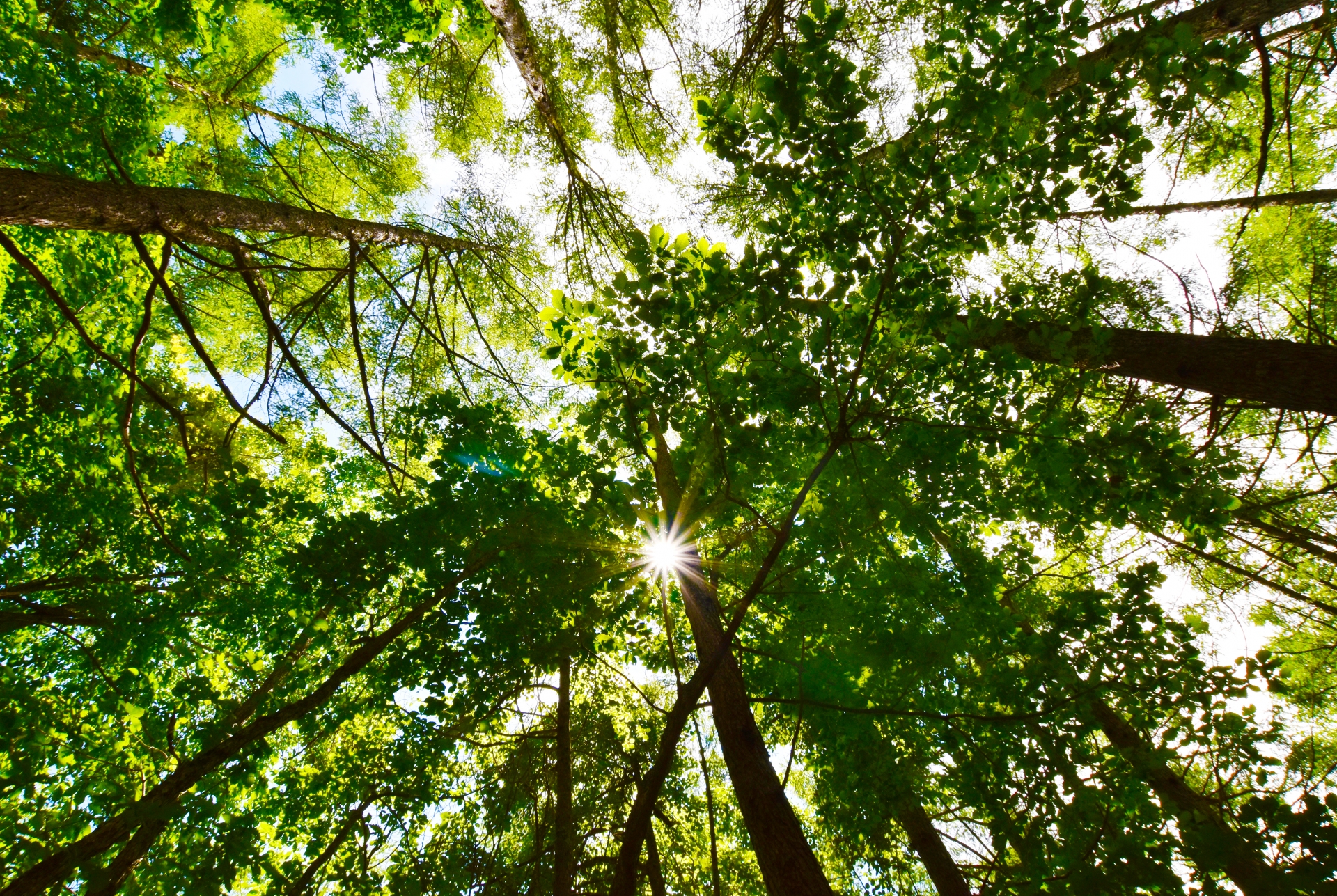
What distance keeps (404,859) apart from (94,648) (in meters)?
4.40

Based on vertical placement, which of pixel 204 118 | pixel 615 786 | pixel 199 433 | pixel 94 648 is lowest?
pixel 615 786

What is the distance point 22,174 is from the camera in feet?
8.35

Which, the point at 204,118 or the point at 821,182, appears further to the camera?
the point at 204,118

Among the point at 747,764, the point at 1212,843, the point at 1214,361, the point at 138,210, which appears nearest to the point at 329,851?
the point at 747,764

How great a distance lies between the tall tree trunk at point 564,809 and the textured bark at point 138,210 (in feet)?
12.3

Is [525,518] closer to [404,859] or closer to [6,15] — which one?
[404,859]

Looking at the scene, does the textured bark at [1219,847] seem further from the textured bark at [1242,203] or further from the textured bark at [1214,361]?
the textured bark at [1242,203]

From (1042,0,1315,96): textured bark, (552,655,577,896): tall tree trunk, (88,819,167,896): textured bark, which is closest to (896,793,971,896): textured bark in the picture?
(552,655,577,896): tall tree trunk

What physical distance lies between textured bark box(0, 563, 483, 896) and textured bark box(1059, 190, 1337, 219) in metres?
6.70

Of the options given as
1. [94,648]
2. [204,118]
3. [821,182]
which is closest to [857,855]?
[821,182]

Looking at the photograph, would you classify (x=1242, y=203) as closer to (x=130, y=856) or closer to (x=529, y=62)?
(x=529, y=62)

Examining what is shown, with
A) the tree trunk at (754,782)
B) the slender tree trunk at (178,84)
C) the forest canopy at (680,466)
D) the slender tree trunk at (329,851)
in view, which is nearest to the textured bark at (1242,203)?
the forest canopy at (680,466)

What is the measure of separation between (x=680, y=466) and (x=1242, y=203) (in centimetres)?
669

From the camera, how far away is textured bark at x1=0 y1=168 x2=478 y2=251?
2.46 meters
